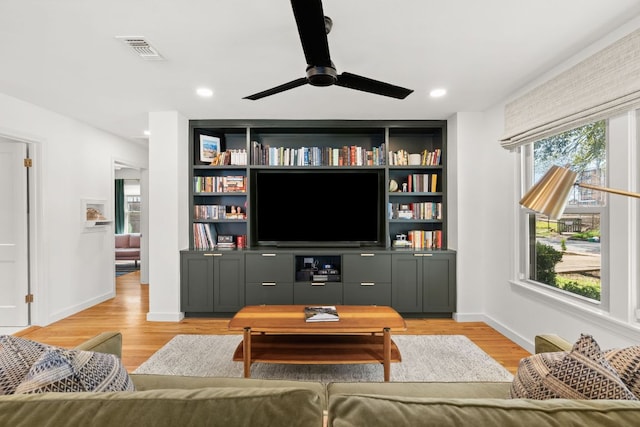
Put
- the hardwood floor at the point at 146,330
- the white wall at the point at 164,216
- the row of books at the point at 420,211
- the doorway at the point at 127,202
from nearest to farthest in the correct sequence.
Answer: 1. the hardwood floor at the point at 146,330
2. the white wall at the point at 164,216
3. the row of books at the point at 420,211
4. the doorway at the point at 127,202

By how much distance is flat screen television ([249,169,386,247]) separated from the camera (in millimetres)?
4031

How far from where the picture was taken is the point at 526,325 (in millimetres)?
3045

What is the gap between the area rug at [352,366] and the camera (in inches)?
97.4

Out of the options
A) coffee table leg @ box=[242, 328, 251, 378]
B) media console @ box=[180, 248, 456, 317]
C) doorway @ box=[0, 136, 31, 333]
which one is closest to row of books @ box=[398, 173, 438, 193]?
media console @ box=[180, 248, 456, 317]

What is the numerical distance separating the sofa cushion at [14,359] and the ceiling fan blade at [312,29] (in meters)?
1.45

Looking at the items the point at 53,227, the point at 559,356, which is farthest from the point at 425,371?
the point at 53,227

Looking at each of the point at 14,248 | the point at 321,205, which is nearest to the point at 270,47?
the point at 321,205

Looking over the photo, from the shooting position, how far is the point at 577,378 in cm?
88

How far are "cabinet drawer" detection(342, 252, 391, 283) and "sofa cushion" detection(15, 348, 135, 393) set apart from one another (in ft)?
9.56

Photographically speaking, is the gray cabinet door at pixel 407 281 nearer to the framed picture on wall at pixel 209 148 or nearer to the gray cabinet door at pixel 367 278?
the gray cabinet door at pixel 367 278

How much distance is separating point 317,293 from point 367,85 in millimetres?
2432

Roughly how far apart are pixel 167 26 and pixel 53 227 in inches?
120

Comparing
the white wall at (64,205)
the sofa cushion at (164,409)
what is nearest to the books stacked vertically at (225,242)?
the white wall at (64,205)

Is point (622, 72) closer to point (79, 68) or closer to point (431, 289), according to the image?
point (431, 289)
